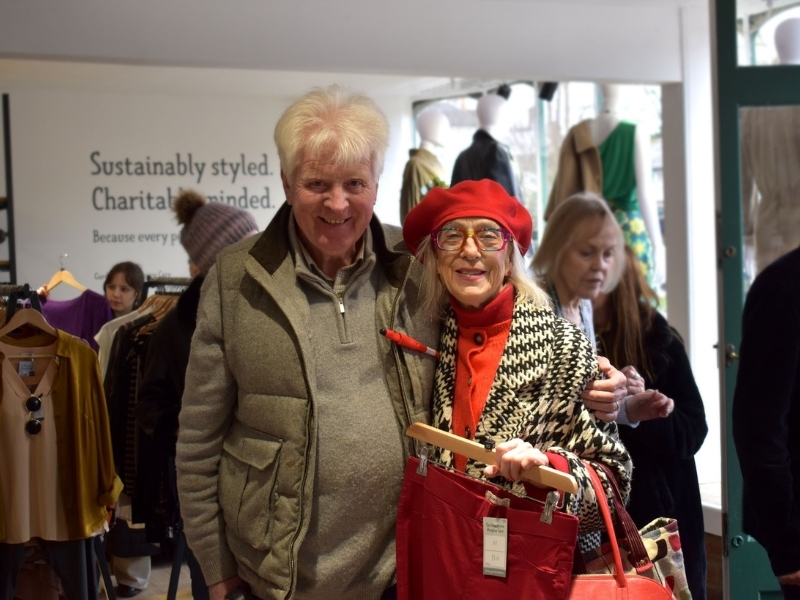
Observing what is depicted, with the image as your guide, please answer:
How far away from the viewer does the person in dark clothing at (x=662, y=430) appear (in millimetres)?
2461

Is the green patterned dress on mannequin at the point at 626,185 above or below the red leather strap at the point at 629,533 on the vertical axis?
above

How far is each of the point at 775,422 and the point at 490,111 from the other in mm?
4550

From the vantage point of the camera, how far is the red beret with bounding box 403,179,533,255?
1.69 meters

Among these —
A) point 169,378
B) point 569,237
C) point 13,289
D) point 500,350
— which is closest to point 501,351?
point 500,350

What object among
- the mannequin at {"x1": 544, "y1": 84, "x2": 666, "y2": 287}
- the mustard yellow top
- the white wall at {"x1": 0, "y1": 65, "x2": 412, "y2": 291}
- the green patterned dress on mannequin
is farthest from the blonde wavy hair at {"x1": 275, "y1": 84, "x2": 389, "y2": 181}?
the white wall at {"x1": 0, "y1": 65, "x2": 412, "y2": 291}

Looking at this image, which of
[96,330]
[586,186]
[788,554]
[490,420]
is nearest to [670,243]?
[586,186]

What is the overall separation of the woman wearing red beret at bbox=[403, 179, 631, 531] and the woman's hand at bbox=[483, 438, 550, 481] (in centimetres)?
2

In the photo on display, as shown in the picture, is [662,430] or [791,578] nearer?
[791,578]

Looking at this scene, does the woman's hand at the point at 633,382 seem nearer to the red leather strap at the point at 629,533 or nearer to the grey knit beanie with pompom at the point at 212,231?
the red leather strap at the point at 629,533

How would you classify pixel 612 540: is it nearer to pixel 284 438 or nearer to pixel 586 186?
pixel 284 438

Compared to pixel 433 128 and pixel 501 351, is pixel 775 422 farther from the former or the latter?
pixel 433 128

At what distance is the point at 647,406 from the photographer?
2248mm

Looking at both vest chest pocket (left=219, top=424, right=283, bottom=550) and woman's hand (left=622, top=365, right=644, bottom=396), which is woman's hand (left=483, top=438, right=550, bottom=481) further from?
woman's hand (left=622, top=365, right=644, bottom=396)

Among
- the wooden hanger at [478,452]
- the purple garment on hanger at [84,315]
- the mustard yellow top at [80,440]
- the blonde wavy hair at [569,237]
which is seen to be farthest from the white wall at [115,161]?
the wooden hanger at [478,452]
